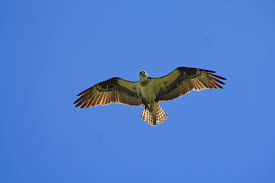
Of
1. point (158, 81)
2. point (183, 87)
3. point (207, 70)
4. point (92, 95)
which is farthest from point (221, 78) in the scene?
point (92, 95)

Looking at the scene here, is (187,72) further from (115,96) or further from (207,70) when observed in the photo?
(115,96)

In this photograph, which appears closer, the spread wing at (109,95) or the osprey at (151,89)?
the osprey at (151,89)

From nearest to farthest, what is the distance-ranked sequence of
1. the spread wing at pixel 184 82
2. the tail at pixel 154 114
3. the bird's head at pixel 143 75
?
the bird's head at pixel 143 75 < the spread wing at pixel 184 82 < the tail at pixel 154 114

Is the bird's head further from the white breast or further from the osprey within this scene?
the white breast

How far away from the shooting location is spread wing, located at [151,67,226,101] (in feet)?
41.2

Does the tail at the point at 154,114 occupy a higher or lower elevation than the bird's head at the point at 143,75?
lower

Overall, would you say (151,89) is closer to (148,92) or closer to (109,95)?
(148,92)

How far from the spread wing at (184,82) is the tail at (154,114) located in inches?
15.2

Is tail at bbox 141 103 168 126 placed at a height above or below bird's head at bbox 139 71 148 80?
below

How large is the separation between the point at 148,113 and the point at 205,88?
7.75ft

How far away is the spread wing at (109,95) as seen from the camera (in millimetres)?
12961

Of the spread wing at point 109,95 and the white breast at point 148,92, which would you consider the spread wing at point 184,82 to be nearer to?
the white breast at point 148,92

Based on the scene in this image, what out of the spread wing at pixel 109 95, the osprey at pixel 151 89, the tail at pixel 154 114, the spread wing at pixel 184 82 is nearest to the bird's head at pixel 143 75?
the osprey at pixel 151 89

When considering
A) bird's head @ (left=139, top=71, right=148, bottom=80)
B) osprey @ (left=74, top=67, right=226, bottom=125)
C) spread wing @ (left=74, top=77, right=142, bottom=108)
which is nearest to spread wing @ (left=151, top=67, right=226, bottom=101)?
osprey @ (left=74, top=67, right=226, bottom=125)
